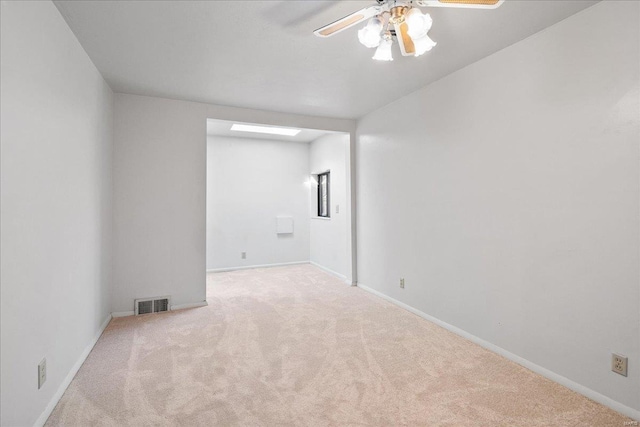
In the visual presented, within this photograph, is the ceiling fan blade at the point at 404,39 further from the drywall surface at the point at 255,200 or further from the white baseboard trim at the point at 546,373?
the drywall surface at the point at 255,200

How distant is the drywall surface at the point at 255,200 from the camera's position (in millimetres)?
5977

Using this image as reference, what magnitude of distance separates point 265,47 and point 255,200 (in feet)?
13.0

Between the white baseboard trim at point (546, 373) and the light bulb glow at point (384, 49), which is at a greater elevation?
the light bulb glow at point (384, 49)

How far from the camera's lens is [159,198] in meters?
3.78

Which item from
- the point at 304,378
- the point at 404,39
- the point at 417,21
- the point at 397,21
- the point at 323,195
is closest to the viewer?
the point at 417,21

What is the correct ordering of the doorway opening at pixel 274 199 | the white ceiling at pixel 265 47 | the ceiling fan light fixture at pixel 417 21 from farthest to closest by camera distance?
the doorway opening at pixel 274 199 → the white ceiling at pixel 265 47 → the ceiling fan light fixture at pixel 417 21

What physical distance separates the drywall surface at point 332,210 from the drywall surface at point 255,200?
0.89ft

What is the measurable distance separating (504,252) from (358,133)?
2.75m

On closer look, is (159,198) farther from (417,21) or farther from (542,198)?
(542,198)

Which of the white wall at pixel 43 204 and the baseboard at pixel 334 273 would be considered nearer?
the white wall at pixel 43 204

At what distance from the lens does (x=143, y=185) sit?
371cm

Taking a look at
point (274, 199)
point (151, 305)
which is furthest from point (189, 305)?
point (274, 199)

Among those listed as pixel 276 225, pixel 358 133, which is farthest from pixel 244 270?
→ pixel 358 133

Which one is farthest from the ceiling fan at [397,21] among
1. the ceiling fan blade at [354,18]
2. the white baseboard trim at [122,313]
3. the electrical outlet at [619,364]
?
the white baseboard trim at [122,313]
